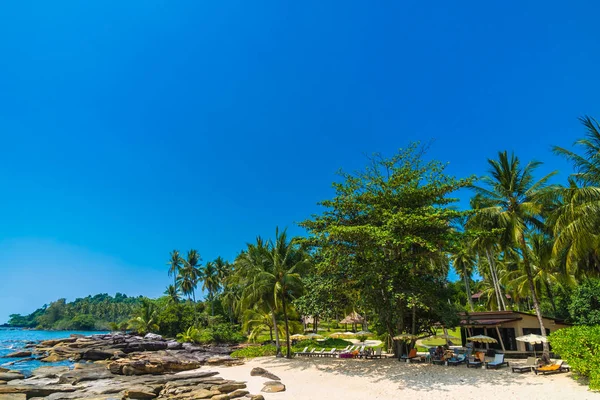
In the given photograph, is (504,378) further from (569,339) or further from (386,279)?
(386,279)

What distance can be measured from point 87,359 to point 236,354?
650 inches

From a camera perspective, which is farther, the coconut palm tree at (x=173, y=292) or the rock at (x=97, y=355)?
the coconut palm tree at (x=173, y=292)

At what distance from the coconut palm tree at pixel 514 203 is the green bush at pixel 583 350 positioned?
735cm

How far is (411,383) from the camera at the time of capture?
1538 centimetres

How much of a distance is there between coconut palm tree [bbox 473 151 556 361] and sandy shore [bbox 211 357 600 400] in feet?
25.8

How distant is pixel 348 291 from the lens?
827 inches

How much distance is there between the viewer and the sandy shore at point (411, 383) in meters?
13.0

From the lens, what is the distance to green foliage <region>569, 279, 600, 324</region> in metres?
24.0

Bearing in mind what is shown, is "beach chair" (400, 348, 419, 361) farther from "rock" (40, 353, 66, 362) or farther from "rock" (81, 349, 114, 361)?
"rock" (40, 353, 66, 362)

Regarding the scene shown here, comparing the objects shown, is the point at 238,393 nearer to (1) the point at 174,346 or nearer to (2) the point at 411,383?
(2) the point at 411,383

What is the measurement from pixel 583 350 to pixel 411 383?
669 centimetres

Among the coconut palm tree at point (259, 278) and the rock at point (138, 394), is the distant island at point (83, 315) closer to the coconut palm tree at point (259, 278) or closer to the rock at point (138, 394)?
the coconut palm tree at point (259, 278)

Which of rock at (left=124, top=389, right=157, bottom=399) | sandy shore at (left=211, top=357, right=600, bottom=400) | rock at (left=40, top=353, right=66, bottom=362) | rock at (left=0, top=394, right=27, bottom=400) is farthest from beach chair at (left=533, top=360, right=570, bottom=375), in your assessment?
rock at (left=40, top=353, right=66, bottom=362)

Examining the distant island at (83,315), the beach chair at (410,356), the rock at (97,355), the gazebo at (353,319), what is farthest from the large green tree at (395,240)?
the distant island at (83,315)
